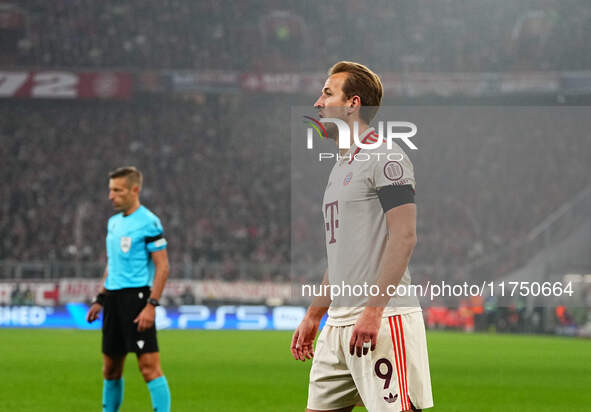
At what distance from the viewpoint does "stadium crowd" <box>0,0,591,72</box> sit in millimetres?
37312

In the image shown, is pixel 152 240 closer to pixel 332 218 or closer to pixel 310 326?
pixel 310 326

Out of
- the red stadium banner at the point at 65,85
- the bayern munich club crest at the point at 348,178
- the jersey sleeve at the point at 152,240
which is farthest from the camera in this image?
the red stadium banner at the point at 65,85

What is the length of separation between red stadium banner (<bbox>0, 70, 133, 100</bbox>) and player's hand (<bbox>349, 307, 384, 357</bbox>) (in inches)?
1325

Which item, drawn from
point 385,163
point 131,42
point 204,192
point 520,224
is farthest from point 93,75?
point 385,163

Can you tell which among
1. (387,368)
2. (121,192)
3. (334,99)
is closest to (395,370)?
(387,368)

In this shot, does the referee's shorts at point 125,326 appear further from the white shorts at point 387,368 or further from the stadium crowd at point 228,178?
the stadium crowd at point 228,178

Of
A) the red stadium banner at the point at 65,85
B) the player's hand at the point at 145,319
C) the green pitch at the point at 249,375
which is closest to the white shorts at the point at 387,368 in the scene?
the player's hand at the point at 145,319

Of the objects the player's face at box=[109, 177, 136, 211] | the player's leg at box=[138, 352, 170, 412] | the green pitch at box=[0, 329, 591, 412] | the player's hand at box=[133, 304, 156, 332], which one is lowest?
the green pitch at box=[0, 329, 591, 412]

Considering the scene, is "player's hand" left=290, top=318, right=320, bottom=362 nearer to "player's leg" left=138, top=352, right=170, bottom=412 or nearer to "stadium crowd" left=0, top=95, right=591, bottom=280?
"player's leg" left=138, top=352, right=170, bottom=412

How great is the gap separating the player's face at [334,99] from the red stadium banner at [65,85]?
3323 centimetres

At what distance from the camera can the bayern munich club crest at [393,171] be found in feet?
10.7

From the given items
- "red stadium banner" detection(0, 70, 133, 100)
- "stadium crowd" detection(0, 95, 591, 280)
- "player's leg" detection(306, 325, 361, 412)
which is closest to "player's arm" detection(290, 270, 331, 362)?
"player's leg" detection(306, 325, 361, 412)

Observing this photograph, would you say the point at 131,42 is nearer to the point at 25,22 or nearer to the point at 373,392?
the point at 25,22

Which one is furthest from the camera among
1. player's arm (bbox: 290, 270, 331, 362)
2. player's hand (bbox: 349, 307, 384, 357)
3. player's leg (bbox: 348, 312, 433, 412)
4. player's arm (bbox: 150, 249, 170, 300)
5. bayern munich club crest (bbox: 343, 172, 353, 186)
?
player's arm (bbox: 150, 249, 170, 300)
